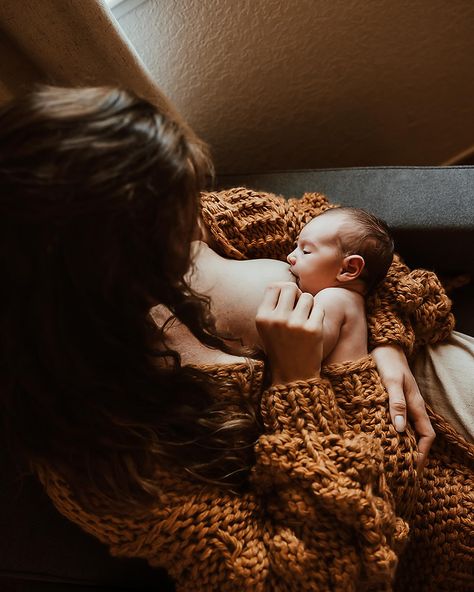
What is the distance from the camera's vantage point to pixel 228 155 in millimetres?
1579

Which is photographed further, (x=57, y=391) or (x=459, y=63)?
(x=459, y=63)

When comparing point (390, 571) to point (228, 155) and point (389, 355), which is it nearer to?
point (389, 355)

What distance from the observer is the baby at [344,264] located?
0.96 m

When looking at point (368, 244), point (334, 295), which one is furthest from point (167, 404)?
point (368, 244)

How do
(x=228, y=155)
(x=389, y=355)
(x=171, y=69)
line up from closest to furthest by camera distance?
(x=389, y=355) → (x=171, y=69) → (x=228, y=155)

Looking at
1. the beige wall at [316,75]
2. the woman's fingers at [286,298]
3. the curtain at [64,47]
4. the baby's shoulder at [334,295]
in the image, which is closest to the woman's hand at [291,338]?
the woman's fingers at [286,298]

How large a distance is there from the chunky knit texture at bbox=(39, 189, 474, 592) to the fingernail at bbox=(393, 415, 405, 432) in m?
0.01

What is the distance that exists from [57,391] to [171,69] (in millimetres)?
914

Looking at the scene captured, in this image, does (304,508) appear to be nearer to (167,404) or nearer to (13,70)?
(167,404)

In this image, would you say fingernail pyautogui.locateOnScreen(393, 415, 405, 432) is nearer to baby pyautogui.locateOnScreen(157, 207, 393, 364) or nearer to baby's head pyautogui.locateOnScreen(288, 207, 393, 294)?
baby pyautogui.locateOnScreen(157, 207, 393, 364)

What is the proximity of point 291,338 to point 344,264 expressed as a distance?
0.24 meters

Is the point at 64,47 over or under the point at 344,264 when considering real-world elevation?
over

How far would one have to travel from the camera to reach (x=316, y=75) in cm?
139

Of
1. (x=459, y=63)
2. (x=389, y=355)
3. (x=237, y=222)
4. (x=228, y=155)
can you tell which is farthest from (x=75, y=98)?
(x=459, y=63)
